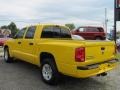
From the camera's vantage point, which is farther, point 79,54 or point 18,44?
point 18,44

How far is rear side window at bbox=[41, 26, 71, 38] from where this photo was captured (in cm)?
822

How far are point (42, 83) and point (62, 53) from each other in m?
1.40

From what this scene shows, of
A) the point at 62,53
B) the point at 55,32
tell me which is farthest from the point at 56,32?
the point at 62,53

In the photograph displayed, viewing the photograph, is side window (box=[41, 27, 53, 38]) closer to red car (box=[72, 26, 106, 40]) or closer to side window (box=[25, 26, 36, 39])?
side window (box=[25, 26, 36, 39])

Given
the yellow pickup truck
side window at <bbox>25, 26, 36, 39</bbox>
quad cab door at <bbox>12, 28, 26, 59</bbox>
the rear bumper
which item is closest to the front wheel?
the yellow pickup truck

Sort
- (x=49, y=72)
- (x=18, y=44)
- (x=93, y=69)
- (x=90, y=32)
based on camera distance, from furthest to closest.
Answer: (x=90, y=32) < (x=18, y=44) < (x=49, y=72) < (x=93, y=69)

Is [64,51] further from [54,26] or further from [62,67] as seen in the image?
[54,26]

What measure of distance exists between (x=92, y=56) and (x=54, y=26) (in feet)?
8.84

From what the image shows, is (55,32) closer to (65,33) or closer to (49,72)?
(65,33)

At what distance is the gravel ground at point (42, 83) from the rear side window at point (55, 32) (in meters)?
1.44

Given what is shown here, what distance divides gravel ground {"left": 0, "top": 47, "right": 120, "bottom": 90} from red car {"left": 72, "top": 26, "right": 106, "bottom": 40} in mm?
15839

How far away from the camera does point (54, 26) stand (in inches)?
341

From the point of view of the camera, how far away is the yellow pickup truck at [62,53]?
20.2 ft

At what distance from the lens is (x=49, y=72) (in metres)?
7.22
